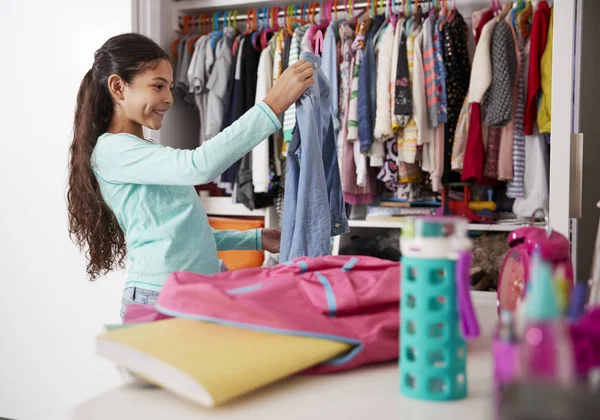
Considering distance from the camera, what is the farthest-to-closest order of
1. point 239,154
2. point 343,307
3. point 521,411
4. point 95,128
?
point 95,128, point 239,154, point 343,307, point 521,411

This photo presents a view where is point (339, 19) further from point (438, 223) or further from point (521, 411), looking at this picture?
point (521, 411)

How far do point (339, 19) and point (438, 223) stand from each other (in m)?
2.41

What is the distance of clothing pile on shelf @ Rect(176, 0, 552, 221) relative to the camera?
8.28 ft

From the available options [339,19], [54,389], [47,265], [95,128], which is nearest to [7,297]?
[47,265]

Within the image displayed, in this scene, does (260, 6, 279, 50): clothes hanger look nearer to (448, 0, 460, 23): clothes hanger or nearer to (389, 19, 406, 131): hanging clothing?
(389, 19, 406, 131): hanging clothing

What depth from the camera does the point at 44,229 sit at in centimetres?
284

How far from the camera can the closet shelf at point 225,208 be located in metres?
3.01

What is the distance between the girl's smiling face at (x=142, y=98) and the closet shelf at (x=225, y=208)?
4.50 feet

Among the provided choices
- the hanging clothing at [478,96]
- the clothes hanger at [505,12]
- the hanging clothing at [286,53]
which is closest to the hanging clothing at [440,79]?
the hanging clothing at [478,96]

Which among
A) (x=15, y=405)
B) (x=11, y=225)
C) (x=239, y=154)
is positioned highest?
(x=239, y=154)

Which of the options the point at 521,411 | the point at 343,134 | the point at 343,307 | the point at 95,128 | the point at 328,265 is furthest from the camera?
the point at 343,134

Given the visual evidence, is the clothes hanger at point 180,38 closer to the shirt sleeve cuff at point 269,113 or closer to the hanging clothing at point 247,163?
the hanging clothing at point 247,163

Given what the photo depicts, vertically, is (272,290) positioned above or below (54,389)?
above

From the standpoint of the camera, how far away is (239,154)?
136cm
